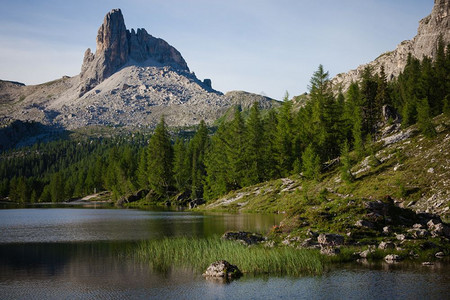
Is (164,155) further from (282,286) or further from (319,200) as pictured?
(282,286)

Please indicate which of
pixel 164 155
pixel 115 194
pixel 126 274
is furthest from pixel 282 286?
pixel 115 194

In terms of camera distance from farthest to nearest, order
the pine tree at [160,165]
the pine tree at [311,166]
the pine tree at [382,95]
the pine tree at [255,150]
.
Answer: the pine tree at [160,165] < the pine tree at [255,150] < the pine tree at [382,95] < the pine tree at [311,166]

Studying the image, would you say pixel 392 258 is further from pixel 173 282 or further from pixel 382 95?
pixel 382 95

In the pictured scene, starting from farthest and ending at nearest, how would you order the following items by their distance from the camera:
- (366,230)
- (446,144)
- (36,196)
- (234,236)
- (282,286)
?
(36,196), (446,144), (234,236), (366,230), (282,286)

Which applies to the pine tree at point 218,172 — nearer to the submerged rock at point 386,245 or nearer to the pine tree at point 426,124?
the pine tree at point 426,124

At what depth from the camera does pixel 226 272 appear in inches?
1003

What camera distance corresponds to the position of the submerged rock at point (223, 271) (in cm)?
2536

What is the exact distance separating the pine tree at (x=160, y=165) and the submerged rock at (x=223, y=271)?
100 meters

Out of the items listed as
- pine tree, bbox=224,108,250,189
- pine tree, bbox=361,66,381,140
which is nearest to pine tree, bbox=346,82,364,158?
pine tree, bbox=361,66,381,140

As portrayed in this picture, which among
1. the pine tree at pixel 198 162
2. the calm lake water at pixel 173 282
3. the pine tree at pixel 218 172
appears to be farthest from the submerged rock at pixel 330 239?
the pine tree at pixel 198 162

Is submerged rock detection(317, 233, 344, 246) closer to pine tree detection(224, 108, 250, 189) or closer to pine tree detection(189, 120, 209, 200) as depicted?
pine tree detection(224, 108, 250, 189)

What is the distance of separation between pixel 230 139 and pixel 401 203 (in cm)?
5963

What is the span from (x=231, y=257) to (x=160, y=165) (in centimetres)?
9929

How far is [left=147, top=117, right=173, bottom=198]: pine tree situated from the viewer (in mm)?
126188
